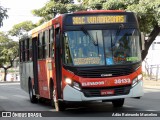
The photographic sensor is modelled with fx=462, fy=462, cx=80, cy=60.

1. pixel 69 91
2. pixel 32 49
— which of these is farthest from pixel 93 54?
pixel 32 49

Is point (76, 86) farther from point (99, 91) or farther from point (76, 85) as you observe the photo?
point (99, 91)

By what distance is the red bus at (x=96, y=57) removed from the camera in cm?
1367

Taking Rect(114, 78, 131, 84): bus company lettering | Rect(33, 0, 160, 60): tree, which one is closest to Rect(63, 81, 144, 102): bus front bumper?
Rect(114, 78, 131, 84): bus company lettering

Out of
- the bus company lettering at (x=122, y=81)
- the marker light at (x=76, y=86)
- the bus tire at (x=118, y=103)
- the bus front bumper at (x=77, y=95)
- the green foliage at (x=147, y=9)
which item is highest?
the green foliage at (x=147, y=9)

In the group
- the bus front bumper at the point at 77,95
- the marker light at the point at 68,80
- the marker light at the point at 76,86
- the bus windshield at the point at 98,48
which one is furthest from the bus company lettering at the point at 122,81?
the marker light at the point at 68,80

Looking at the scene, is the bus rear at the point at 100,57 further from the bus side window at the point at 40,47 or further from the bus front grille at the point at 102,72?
the bus side window at the point at 40,47

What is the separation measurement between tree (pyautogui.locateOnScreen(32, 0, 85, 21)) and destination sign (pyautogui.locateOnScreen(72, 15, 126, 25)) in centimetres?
2085

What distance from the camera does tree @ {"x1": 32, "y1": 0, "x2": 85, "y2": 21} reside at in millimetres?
36125

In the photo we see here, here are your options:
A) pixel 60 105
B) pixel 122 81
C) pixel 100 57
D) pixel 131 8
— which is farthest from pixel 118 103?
pixel 131 8

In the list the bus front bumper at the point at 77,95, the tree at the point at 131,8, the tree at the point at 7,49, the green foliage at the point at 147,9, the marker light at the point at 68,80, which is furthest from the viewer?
the tree at the point at 7,49

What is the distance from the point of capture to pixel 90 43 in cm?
1391

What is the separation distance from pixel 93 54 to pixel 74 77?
906 millimetres

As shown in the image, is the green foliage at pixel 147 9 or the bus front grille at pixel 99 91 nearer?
the bus front grille at pixel 99 91

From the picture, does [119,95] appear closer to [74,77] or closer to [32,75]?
[74,77]
